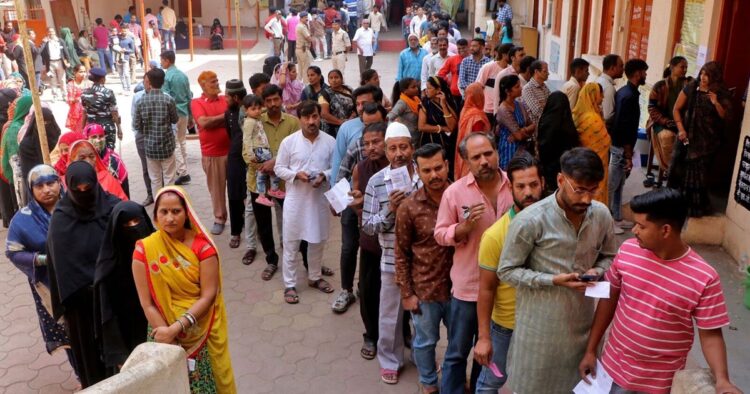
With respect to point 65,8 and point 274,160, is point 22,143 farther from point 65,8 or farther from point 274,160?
point 65,8

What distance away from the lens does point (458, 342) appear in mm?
3732

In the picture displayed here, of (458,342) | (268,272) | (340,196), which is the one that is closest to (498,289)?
(458,342)

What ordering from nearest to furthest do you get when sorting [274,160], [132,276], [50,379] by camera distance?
[132,276], [50,379], [274,160]

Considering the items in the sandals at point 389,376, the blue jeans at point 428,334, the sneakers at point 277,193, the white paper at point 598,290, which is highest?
the white paper at point 598,290

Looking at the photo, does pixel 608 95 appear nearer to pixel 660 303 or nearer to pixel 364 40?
pixel 660 303

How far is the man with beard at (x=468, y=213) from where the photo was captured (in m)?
3.45

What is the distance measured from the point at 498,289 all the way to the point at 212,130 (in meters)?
4.33

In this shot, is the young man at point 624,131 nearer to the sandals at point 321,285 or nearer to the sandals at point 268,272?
the sandals at point 321,285

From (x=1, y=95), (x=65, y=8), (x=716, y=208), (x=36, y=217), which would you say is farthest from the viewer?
(x=65, y=8)

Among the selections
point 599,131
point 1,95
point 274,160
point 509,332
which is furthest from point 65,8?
point 509,332

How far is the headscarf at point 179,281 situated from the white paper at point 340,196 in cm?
145

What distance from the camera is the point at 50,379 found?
4.79 meters

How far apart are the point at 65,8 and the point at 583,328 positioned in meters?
24.1

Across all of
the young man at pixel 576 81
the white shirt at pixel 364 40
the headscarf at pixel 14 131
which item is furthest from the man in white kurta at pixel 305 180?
the white shirt at pixel 364 40
